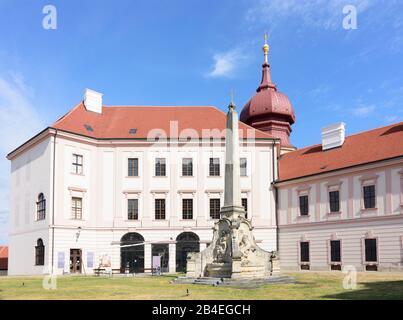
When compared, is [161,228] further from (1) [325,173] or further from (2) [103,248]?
(1) [325,173]

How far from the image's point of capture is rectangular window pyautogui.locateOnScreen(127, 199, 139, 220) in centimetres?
4097

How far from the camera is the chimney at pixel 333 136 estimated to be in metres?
40.2

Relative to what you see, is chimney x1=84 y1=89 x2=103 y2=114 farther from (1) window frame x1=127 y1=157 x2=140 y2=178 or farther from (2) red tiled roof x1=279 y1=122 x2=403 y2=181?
(2) red tiled roof x1=279 y1=122 x2=403 y2=181

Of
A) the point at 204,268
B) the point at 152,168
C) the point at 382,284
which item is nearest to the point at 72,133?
the point at 152,168

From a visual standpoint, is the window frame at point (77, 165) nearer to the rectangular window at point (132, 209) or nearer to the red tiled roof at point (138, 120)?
the red tiled roof at point (138, 120)

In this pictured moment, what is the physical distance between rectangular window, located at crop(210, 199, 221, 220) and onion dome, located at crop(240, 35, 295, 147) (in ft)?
40.6

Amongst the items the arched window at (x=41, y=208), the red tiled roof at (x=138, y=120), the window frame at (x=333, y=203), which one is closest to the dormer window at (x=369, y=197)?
the window frame at (x=333, y=203)

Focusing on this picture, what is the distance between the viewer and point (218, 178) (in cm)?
4175

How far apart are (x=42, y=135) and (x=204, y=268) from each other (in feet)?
63.9

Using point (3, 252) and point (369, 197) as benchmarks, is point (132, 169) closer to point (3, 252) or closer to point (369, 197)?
point (369, 197)

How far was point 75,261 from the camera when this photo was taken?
126 feet

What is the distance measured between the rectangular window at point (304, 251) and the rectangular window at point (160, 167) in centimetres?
1226

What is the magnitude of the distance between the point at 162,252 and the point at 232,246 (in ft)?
55.7

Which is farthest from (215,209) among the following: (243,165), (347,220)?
(347,220)
